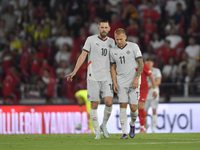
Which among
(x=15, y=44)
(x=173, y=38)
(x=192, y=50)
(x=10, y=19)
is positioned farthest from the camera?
(x=10, y=19)

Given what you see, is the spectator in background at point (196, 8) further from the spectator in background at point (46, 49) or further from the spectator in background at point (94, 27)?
the spectator in background at point (46, 49)

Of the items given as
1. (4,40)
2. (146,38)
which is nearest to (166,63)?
(146,38)

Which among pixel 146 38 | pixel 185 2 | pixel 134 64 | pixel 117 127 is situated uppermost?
pixel 185 2

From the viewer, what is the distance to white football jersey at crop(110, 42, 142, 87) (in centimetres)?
848

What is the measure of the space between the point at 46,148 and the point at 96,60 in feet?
7.47

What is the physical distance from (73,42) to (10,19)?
358cm

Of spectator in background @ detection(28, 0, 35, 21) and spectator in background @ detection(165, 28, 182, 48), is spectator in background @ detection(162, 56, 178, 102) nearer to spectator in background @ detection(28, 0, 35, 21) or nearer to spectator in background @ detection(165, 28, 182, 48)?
spectator in background @ detection(165, 28, 182, 48)

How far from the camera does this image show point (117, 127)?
14188 mm

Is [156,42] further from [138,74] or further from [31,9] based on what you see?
[138,74]

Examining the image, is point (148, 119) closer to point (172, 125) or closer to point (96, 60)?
point (172, 125)

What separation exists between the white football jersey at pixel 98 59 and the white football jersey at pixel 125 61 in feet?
0.46

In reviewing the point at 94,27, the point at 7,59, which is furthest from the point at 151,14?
the point at 7,59

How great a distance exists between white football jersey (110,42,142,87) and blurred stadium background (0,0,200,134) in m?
5.82

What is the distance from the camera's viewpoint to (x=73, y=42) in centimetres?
1761
